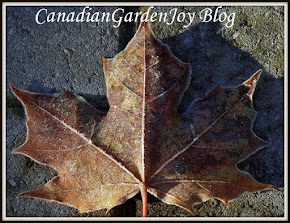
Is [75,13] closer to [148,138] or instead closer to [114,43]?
[114,43]

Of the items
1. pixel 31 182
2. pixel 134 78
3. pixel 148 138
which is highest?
pixel 134 78

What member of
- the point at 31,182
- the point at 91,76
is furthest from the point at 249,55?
the point at 31,182

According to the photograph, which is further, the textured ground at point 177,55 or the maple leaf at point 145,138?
the textured ground at point 177,55

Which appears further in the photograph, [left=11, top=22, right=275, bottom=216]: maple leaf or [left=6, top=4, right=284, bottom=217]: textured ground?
[left=6, top=4, right=284, bottom=217]: textured ground
